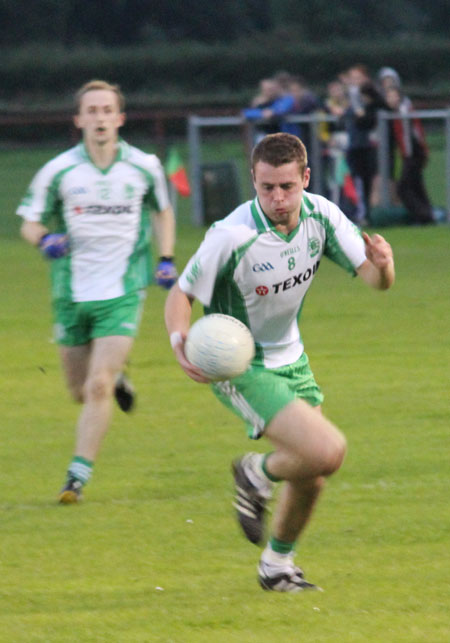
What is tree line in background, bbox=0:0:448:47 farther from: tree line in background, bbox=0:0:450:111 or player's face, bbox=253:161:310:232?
player's face, bbox=253:161:310:232

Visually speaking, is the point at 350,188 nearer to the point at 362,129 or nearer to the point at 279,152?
the point at 362,129

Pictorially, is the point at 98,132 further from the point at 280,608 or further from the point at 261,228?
the point at 280,608

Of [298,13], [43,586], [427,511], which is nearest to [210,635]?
[43,586]

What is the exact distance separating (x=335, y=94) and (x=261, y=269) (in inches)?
675

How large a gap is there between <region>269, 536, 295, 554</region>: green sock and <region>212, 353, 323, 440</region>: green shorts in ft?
1.43

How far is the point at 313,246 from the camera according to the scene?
5.89 meters

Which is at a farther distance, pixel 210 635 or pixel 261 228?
pixel 261 228

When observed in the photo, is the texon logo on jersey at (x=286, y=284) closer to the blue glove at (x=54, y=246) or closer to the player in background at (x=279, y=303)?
the player in background at (x=279, y=303)

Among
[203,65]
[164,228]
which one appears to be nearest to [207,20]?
[203,65]


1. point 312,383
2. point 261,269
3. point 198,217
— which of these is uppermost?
point 261,269

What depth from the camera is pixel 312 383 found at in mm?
6055

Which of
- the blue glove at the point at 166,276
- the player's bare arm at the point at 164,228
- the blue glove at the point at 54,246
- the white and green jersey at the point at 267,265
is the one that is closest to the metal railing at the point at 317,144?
the player's bare arm at the point at 164,228

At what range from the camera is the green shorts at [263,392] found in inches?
223

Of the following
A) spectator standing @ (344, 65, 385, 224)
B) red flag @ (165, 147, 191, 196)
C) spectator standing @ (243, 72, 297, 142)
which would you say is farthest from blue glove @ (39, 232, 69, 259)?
spectator standing @ (243, 72, 297, 142)
